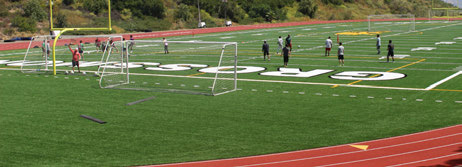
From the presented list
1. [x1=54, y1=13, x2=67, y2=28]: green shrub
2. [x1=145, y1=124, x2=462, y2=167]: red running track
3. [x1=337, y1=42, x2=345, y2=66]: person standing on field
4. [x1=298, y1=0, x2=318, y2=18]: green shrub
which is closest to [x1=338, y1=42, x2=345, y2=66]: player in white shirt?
[x1=337, y1=42, x2=345, y2=66]: person standing on field

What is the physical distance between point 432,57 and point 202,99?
20.0 m

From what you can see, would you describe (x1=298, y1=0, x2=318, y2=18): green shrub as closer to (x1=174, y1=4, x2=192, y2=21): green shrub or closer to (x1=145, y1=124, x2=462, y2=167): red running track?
(x1=174, y1=4, x2=192, y2=21): green shrub

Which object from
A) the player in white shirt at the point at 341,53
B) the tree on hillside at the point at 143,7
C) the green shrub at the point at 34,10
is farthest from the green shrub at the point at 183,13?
the player in white shirt at the point at 341,53

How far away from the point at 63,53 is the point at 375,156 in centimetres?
2740

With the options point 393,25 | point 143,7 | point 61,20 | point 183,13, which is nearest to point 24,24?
point 61,20

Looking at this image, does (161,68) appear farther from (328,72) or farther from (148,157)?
(148,157)

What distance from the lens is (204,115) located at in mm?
17719

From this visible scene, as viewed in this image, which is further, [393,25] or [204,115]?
[393,25]

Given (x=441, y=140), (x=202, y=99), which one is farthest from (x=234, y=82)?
(x=441, y=140)

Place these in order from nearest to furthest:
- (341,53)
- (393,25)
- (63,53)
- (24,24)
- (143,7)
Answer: (341,53)
(63,53)
(24,24)
(393,25)
(143,7)

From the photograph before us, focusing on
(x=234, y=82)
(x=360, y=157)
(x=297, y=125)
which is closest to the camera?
(x=360, y=157)

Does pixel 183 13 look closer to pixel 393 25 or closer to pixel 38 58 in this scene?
pixel 393 25

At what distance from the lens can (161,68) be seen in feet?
103

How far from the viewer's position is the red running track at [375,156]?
11953 mm
